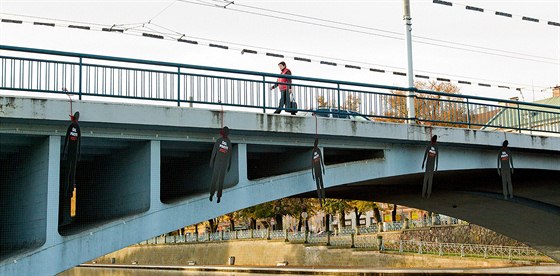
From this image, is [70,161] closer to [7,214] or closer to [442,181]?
[7,214]

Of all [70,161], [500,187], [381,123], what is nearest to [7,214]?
[70,161]

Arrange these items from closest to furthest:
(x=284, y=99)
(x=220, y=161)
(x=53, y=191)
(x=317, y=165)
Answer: (x=53, y=191) < (x=220, y=161) < (x=317, y=165) < (x=284, y=99)

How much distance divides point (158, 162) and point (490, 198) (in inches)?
544

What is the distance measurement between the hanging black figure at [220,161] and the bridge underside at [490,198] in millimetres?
6717

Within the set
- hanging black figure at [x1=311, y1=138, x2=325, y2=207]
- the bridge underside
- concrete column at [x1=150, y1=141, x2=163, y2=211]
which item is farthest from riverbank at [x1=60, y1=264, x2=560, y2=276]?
concrete column at [x1=150, y1=141, x2=163, y2=211]

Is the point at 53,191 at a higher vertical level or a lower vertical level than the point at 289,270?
higher

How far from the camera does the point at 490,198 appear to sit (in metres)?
24.1

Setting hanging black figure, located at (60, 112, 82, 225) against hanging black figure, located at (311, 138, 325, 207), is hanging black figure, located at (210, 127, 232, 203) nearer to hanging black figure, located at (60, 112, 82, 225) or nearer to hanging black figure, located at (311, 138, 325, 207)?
hanging black figure, located at (311, 138, 325, 207)

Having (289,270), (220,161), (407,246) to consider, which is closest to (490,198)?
(220,161)

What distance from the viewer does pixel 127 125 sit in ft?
43.4

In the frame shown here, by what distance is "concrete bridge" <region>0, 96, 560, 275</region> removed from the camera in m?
12.3

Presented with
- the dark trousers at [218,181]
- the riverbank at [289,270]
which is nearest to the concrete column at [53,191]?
the dark trousers at [218,181]

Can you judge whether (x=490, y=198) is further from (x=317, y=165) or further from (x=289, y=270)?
(x=289, y=270)

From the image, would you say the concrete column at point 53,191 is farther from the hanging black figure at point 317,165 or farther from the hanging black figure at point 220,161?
the hanging black figure at point 317,165
